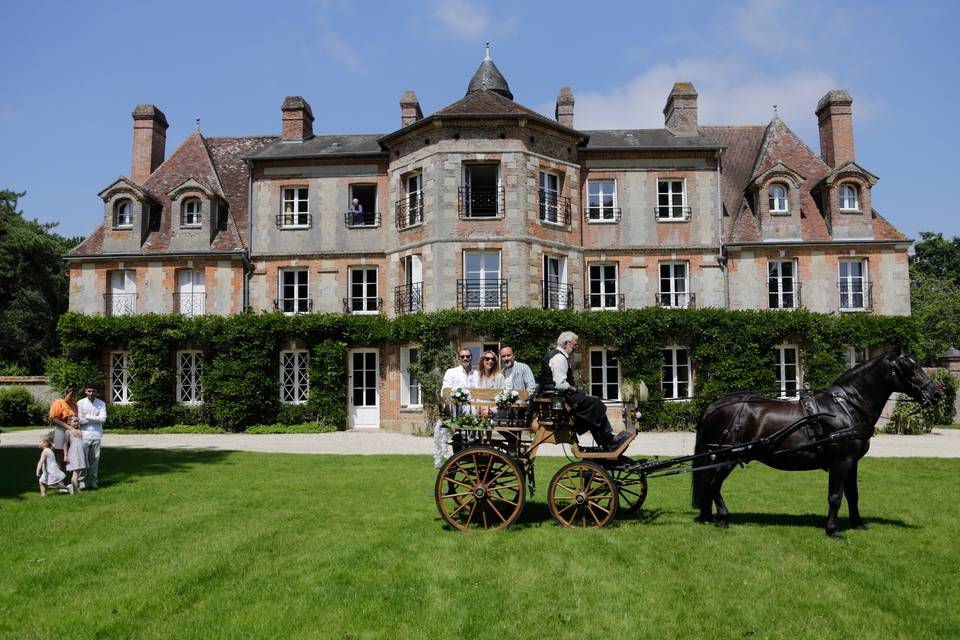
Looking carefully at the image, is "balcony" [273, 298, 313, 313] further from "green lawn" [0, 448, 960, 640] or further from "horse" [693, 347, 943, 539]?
"horse" [693, 347, 943, 539]

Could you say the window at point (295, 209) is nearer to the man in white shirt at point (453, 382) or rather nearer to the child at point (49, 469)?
the child at point (49, 469)

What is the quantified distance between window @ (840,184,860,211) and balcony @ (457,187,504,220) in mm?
11780

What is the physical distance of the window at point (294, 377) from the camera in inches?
848

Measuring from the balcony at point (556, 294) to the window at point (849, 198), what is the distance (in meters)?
9.89

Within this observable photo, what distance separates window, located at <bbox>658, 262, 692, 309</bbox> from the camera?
21.9m

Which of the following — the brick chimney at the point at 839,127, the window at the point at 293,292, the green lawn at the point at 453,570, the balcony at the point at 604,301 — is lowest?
the green lawn at the point at 453,570

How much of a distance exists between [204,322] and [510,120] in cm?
Answer: 1172

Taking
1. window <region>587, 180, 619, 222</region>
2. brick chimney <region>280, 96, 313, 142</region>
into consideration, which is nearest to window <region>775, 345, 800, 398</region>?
window <region>587, 180, 619, 222</region>

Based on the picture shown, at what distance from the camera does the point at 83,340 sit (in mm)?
21328

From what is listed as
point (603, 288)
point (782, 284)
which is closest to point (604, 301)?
point (603, 288)

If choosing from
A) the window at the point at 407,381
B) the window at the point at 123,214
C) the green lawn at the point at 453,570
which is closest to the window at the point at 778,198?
the window at the point at 407,381

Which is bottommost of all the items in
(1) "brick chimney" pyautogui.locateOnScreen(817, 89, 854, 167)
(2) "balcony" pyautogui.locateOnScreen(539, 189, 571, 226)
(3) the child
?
(3) the child

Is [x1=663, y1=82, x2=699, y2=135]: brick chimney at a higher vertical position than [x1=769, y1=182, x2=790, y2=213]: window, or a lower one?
higher

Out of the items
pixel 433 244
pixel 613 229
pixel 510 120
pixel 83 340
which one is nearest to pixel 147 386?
pixel 83 340
